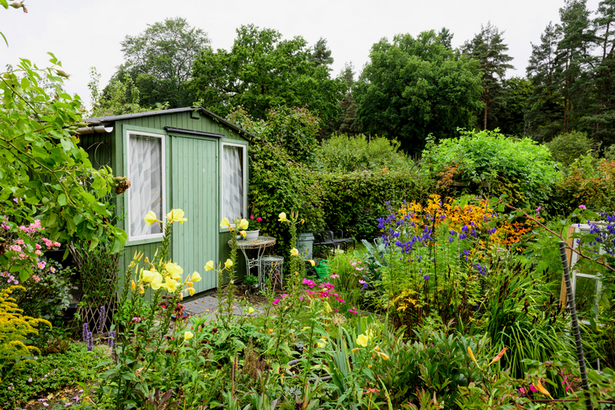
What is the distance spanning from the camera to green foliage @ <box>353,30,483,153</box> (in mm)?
20875

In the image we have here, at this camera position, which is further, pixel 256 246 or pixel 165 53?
pixel 165 53

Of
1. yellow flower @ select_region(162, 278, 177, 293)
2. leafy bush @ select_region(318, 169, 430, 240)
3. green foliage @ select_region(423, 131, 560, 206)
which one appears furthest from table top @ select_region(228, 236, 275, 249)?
green foliage @ select_region(423, 131, 560, 206)

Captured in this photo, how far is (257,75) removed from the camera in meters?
18.7

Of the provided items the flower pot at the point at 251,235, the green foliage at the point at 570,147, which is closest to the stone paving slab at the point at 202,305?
the flower pot at the point at 251,235

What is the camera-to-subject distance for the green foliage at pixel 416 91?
20.9 meters

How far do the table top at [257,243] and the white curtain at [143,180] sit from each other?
1.25 meters

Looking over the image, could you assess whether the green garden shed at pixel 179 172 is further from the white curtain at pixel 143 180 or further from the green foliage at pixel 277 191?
the green foliage at pixel 277 191

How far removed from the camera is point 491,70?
2730cm

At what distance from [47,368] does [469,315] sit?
11.5 ft

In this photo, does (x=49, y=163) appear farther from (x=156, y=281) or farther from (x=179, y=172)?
(x=179, y=172)

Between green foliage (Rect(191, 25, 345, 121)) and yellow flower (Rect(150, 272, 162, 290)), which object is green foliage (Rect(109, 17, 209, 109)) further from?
yellow flower (Rect(150, 272, 162, 290))

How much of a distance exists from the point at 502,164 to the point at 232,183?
5.52 metres

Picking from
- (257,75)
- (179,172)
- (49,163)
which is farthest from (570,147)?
(49,163)

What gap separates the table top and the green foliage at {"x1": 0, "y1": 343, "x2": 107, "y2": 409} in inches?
99.6
